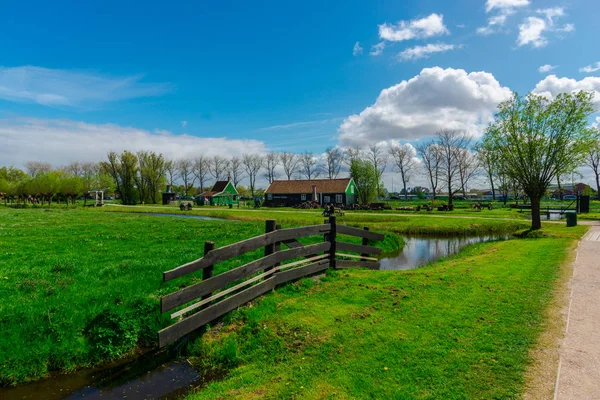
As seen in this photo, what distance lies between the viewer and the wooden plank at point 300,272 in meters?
7.56

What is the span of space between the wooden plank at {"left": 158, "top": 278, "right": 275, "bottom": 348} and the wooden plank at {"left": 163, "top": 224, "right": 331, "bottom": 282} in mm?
752

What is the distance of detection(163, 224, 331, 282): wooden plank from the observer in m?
5.29

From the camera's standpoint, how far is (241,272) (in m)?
6.49

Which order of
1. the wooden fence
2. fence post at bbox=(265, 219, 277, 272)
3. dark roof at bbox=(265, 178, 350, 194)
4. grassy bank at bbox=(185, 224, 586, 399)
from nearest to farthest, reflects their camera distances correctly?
grassy bank at bbox=(185, 224, 586, 399), the wooden fence, fence post at bbox=(265, 219, 277, 272), dark roof at bbox=(265, 178, 350, 194)

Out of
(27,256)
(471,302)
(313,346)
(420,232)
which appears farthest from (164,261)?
(420,232)

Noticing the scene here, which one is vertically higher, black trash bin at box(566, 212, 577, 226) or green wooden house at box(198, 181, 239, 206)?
green wooden house at box(198, 181, 239, 206)

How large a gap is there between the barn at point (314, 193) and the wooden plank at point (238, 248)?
49.3m

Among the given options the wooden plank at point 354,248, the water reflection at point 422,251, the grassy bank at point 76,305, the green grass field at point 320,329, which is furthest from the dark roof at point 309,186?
the green grass field at point 320,329

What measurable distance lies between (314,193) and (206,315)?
52.6 meters

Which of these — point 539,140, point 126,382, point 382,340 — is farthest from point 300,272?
point 539,140

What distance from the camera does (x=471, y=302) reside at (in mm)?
6461

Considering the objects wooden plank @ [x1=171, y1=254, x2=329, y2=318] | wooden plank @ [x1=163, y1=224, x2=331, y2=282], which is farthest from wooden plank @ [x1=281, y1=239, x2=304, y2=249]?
wooden plank @ [x1=171, y1=254, x2=329, y2=318]

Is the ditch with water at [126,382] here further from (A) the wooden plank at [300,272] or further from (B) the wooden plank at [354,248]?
(B) the wooden plank at [354,248]

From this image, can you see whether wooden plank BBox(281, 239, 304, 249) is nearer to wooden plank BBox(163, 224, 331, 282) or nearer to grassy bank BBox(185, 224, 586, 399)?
wooden plank BBox(163, 224, 331, 282)
